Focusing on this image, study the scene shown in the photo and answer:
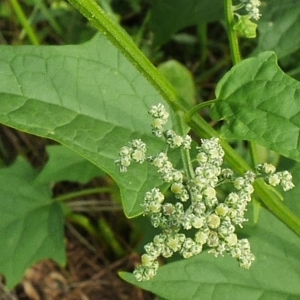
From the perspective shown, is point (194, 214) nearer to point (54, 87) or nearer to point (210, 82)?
point (54, 87)

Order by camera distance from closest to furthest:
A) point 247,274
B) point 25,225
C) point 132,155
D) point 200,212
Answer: point 200,212
point 132,155
point 247,274
point 25,225

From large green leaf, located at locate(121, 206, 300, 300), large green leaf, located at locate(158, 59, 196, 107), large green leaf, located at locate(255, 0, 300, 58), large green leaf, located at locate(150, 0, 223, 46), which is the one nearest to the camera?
large green leaf, located at locate(121, 206, 300, 300)

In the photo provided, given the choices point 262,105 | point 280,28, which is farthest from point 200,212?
point 280,28

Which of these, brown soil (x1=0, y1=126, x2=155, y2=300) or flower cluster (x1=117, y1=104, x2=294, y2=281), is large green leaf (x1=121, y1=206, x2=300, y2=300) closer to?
flower cluster (x1=117, y1=104, x2=294, y2=281)

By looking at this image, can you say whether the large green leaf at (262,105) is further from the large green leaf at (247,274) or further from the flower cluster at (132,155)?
the large green leaf at (247,274)

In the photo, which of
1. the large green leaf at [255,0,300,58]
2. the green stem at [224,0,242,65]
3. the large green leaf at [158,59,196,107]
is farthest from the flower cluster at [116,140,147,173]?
the large green leaf at [158,59,196,107]

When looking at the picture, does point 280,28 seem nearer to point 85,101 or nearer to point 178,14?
point 178,14
